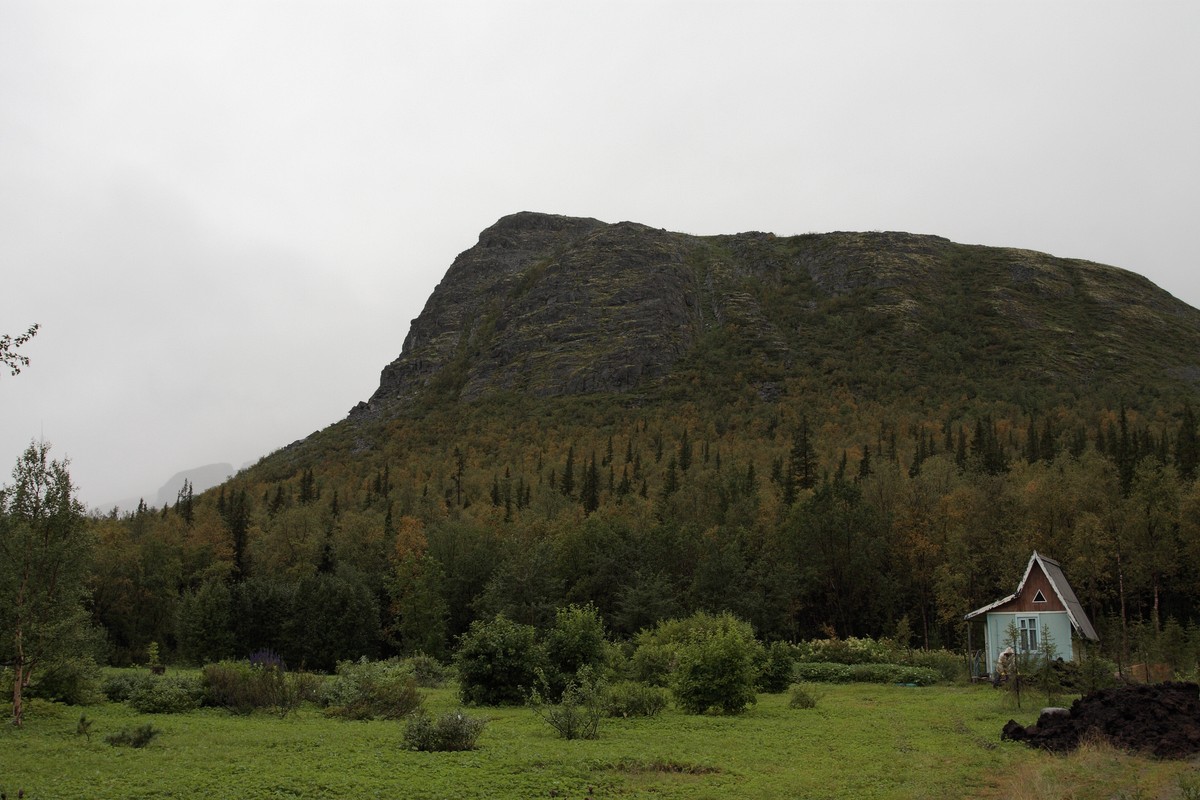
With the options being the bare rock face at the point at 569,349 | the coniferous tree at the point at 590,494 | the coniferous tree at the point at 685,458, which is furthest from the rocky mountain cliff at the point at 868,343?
the coniferous tree at the point at 590,494

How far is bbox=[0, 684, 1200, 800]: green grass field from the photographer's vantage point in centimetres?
1356

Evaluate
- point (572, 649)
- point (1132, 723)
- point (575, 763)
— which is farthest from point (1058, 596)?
point (575, 763)

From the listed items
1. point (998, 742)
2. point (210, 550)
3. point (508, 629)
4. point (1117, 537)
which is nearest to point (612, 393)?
point (210, 550)

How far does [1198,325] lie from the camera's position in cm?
17350

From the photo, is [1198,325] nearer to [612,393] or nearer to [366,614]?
[612,393]

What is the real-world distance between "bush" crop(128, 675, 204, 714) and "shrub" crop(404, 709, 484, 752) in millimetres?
10503

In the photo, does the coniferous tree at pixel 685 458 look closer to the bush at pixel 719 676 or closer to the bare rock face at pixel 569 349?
the bare rock face at pixel 569 349

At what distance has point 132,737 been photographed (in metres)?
17.7

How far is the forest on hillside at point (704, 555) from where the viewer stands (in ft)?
160

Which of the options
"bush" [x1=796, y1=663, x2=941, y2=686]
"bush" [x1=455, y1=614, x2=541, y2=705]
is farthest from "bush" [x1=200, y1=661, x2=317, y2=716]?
"bush" [x1=796, y1=663, x2=941, y2=686]

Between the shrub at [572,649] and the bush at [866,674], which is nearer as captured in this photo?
the shrub at [572,649]

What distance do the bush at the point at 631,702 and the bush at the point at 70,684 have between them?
14.6 meters

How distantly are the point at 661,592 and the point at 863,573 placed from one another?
1453cm

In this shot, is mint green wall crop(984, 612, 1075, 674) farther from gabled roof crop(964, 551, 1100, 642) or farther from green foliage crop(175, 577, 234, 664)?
green foliage crop(175, 577, 234, 664)
